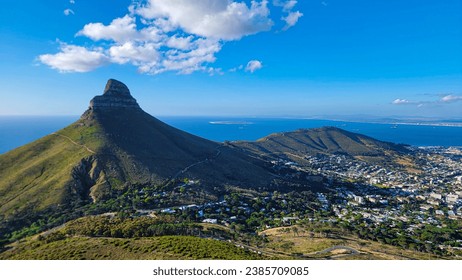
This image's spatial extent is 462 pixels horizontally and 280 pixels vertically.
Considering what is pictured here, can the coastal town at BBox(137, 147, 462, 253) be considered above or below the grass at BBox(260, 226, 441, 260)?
below

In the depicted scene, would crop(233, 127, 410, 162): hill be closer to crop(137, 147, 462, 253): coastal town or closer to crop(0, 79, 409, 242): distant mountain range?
crop(137, 147, 462, 253): coastal town

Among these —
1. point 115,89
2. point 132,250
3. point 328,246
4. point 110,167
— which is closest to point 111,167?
point 110,167

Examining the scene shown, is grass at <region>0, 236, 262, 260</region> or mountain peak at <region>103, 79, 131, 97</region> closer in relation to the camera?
grass at <region>0, 236, 262, 260</region>

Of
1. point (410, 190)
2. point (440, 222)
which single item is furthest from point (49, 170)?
point (410, 190)

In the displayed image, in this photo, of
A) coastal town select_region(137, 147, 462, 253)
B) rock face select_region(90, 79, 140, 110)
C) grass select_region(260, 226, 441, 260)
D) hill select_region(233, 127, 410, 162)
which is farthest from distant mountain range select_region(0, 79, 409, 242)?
hill select_region(233, 127, 410, 162)

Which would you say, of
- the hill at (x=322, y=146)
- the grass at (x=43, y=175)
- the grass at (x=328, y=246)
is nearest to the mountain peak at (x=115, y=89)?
the grass at (x=43, y=175)

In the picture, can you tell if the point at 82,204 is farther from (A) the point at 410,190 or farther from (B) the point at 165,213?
(A) the point at 410,190

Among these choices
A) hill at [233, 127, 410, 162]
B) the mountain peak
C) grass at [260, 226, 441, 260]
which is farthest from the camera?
hill at [233, 127, 410, 162]

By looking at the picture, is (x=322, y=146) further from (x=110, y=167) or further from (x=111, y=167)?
(x=110, y=167)

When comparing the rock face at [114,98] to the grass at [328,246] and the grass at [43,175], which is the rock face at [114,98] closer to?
the grass at [43,175]
